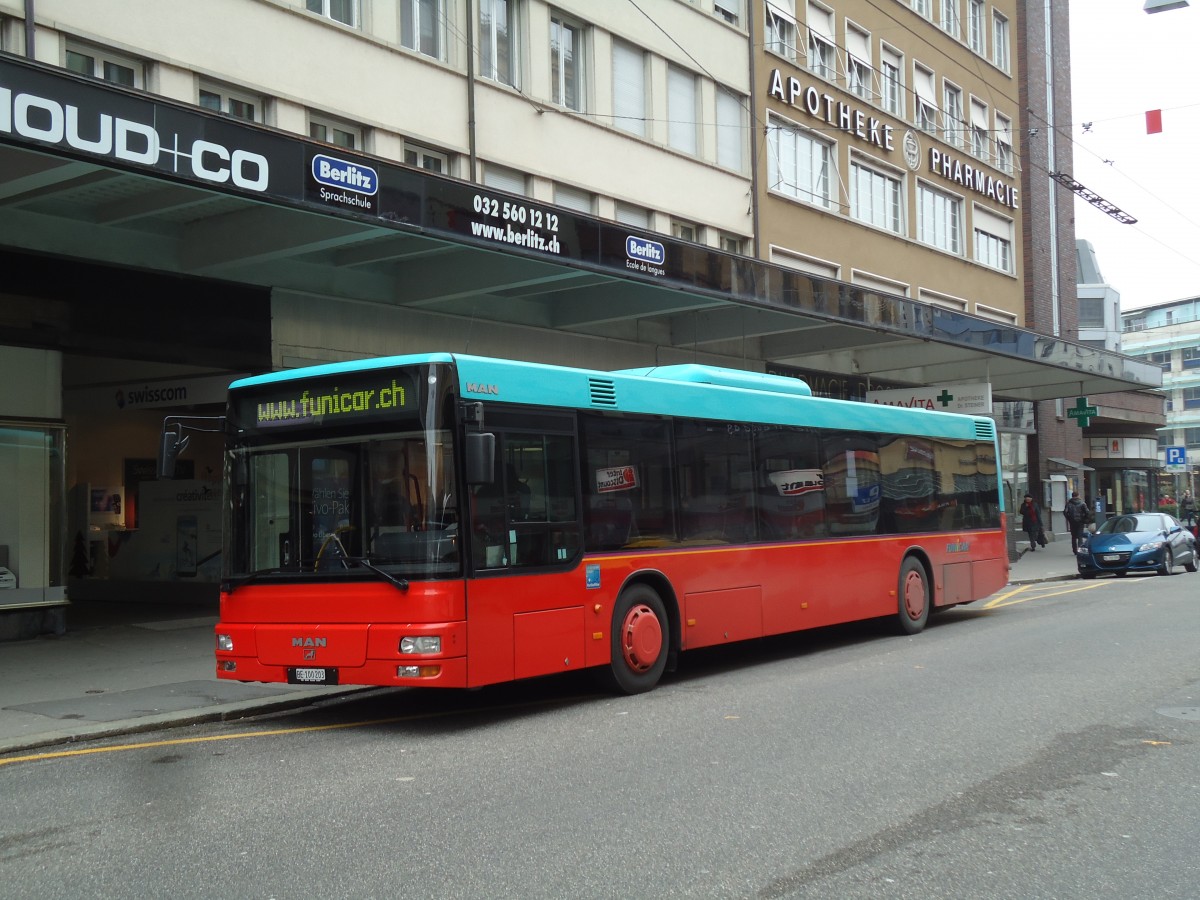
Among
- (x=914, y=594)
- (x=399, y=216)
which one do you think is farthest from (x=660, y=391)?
(x=914, y=594)

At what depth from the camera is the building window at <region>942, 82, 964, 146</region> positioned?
114ft

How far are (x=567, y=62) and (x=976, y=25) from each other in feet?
70.3

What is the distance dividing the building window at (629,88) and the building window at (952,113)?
1491 cm

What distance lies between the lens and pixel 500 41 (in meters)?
19.9

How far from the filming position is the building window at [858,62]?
30234mm

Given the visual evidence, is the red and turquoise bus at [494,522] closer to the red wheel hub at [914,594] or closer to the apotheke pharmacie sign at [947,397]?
the red wheel hub at [914,594]

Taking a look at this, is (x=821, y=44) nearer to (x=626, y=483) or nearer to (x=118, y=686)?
(x=626, y=483)

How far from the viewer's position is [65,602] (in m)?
14.8

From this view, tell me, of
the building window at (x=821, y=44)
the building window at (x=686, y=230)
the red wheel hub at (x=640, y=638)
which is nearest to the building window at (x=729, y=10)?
the building window at (x=821, y=44)

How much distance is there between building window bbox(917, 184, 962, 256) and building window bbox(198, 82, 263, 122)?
70.4ft

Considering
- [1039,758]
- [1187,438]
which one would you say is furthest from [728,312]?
[1187,438]

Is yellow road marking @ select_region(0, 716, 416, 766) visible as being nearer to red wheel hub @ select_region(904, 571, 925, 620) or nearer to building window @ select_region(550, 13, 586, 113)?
red wheel hub @ select_region(904, 571, 925, 620)

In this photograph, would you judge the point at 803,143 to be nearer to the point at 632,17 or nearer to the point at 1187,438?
the point at 632,17

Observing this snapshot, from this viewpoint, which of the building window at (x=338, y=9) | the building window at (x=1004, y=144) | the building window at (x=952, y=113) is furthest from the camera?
the building window at (x=1004, y=144)
